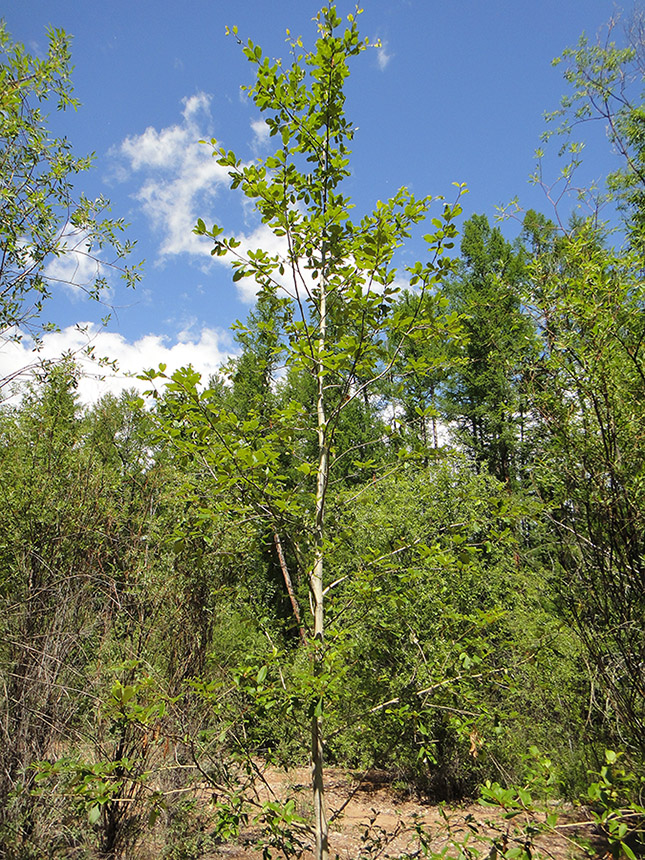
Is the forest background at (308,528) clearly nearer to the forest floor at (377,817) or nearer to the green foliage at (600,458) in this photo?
the green foliage at (600,458)

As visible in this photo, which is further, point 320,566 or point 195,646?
point 195,646

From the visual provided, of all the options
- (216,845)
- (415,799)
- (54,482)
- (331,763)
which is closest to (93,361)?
(54,482)

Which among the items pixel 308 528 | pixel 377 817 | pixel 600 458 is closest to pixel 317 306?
pixel 308 528

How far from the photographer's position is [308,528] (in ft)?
6.51

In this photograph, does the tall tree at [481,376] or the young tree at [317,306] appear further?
the tall tree at [481,376]

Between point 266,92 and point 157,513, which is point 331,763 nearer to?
point 157,513

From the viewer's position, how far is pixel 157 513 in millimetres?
5090

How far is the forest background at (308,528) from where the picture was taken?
5.94ft

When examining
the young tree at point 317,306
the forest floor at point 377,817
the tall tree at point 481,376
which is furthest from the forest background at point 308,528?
the tall tree at point 481,376

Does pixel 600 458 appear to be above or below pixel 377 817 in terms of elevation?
above

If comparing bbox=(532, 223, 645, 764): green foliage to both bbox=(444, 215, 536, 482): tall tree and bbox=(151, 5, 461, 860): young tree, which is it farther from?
bbox=(444, 215, 536, 482): tall tree

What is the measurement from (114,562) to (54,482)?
100cm

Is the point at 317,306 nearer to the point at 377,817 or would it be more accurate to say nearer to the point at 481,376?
the point at 377,817

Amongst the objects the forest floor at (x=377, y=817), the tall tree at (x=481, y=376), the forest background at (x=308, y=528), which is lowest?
the forest floor at (x=377, y=817)
